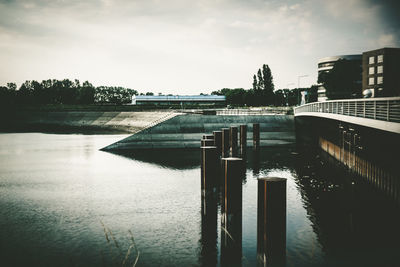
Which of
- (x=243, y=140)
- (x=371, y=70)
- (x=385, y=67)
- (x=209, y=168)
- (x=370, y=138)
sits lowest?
(x=243, y=140)

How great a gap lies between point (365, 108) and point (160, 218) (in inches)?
497

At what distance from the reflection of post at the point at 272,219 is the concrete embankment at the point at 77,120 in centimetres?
6985

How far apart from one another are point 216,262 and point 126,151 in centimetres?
3034

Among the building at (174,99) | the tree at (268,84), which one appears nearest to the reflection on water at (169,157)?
the tree at (268,84)

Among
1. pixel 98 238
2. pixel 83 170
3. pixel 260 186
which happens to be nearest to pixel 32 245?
pixel 98 238

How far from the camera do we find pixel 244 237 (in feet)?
48.8

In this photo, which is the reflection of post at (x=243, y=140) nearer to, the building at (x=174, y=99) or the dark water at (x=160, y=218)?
the dark water at (x=160, y=218)

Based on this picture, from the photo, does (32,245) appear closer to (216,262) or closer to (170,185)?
(216,262)

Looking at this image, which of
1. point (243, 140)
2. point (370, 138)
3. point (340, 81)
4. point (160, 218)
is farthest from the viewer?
point (340, 81)

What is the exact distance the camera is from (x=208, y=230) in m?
15.6

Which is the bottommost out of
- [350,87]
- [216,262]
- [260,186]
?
[216,262]

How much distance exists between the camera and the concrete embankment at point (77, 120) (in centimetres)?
8231

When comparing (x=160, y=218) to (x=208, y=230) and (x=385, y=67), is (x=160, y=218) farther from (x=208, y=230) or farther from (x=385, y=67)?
(x=385, y=67)

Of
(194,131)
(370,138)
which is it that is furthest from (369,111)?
(194,131)
